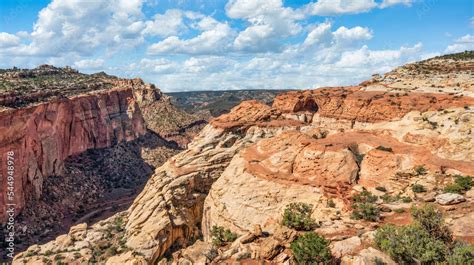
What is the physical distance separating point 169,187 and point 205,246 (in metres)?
15.0

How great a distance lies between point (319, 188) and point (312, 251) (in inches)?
458

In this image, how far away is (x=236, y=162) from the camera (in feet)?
130

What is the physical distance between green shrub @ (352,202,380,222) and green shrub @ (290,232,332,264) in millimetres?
5674

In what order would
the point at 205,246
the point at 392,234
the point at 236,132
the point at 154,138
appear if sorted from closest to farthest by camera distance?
the point at 392,234 < the point at 205,246 < the point at 236,132 < the point at 154,138

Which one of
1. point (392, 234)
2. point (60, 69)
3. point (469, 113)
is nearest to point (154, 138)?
point (60, 69)

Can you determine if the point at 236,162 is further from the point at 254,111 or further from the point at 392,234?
the point at 392,234

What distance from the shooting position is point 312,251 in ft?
66.5

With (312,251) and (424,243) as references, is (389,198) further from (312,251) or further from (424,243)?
(312,251)

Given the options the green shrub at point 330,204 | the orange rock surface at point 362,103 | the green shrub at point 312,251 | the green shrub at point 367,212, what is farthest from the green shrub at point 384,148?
the green shrub at point 312,251

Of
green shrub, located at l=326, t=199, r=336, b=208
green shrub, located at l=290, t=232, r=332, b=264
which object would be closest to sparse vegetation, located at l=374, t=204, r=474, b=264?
green shrub, located at l=290, t=232, r=332, b=264

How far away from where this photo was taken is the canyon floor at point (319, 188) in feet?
71.6

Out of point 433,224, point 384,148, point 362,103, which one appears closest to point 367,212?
point 433,224

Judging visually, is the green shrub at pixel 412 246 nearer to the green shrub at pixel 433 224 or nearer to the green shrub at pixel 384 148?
the green shrub at pixel 433 224

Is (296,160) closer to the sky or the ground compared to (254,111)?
closer to the ground
